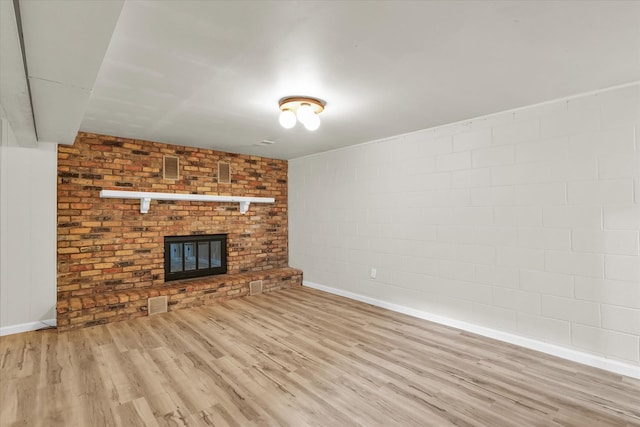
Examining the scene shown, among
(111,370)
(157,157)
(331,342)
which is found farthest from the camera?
(157,157)

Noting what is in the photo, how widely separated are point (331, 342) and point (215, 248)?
110 inches

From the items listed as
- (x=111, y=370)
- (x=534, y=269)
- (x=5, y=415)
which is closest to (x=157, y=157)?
(x=111, y=370)

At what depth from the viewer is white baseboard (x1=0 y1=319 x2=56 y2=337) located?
3519 mm

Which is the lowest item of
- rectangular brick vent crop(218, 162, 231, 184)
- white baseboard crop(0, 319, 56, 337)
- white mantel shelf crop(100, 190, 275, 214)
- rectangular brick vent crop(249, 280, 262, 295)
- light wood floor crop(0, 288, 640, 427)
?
light wood floor crop(0, 288, 640, 427)

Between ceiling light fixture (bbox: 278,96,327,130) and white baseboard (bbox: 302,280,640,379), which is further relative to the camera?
ceiling light fixture (bbox: 278,96,327,130)

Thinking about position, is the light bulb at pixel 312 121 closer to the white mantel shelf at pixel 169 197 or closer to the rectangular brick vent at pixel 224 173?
the white mantel shelf at pixel 169 197

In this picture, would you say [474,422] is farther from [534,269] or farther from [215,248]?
[215,248]

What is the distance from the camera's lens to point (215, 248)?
5.29 meters

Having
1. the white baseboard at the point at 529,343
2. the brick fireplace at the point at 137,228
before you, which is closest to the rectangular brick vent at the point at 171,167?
the brick fireplace at the point at 137,228

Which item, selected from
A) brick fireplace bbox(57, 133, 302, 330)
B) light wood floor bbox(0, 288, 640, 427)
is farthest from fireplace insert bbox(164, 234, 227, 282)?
light wood floor bbox(0, 288, 640, 427)

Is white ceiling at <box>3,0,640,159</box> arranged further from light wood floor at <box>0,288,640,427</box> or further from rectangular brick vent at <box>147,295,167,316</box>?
rectangular brick vent at <box>147,295,167,316</box>

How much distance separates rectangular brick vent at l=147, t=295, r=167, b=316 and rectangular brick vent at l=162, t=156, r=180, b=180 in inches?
68.1

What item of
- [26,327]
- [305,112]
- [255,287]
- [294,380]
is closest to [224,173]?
[255,287]

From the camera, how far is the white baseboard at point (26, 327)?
3519 millimetres
